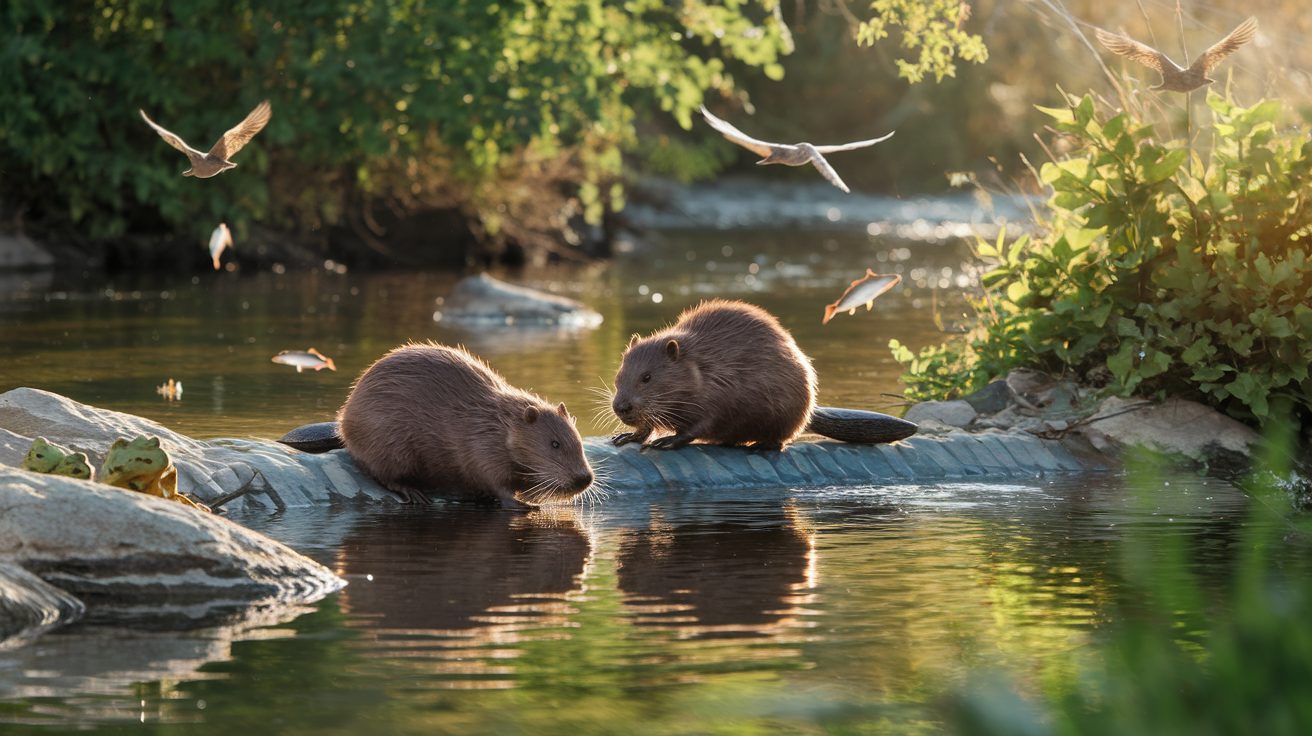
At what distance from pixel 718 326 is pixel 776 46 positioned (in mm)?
18421

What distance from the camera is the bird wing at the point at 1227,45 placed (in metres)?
11.1

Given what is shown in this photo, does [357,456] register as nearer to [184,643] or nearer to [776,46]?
[184,643]

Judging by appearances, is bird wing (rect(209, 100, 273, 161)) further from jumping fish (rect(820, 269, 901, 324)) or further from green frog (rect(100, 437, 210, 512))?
green frog (rect(100, 437, 210, 512))

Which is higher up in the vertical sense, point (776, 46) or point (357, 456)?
point (776, 46)

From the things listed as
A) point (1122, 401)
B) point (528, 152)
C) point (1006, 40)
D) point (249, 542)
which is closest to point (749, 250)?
point (528, 152)

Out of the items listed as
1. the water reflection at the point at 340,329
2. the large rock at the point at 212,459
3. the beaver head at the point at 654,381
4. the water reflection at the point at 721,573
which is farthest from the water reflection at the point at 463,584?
the water reflection at the point at 340,329

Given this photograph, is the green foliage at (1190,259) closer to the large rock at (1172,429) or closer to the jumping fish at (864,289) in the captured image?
the large rock at (1172,429)

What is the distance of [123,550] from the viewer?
7.65m

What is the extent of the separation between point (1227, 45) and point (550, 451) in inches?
186

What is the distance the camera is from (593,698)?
6176 millimetres

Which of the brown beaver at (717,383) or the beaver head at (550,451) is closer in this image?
the beaver head at (550,451)

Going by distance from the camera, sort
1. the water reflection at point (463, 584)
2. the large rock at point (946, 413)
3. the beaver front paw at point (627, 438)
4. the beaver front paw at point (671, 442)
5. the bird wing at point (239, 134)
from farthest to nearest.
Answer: the large rock at point (946, 413) < the bird wing at point (239, 134) < the beaver front paw at point (627, 438) < the beaver front paw at point (671, 442) < the water reflection at point (463, 584)

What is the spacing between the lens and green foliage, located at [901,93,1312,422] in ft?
38.5

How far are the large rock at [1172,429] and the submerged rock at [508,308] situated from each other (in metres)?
11.2
